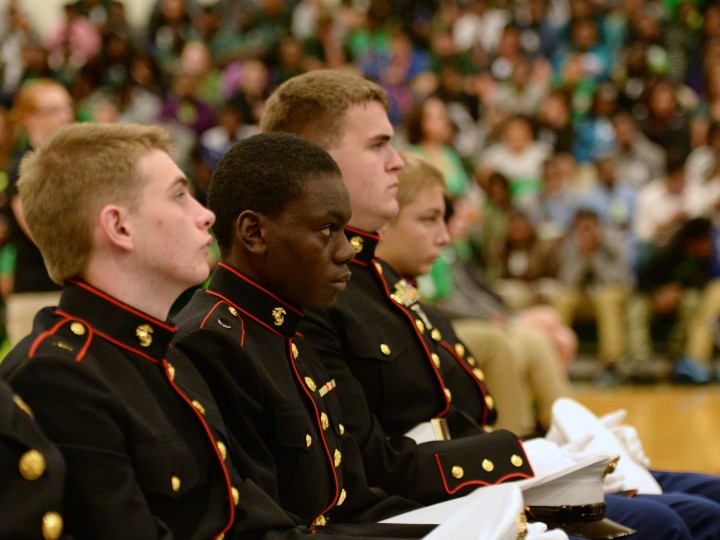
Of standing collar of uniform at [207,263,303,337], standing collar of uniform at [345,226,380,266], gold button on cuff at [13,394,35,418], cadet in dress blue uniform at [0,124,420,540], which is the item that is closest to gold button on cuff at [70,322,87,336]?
cadet in dress blue uniform at [0,124,420,540]

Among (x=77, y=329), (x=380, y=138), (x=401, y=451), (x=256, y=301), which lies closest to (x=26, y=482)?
(x=77, y=329)

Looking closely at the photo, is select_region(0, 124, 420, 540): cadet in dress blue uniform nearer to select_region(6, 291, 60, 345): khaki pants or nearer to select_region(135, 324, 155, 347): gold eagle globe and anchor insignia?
select_region(135, 324, 155, 347): gold eagle globe and anchor insignia

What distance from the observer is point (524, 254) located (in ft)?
23.3

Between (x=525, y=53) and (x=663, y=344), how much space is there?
3809 millimetres

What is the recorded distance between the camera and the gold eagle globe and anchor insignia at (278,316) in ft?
6.00

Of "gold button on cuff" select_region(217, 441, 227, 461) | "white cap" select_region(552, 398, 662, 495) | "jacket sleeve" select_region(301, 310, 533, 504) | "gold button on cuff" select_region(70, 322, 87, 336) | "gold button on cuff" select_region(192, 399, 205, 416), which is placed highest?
"gold button on cuff" select_region(70, 322, 87, 336)

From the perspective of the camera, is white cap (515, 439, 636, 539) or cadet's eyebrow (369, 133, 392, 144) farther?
cadet's eyebrow (369, 133, 392, 144)

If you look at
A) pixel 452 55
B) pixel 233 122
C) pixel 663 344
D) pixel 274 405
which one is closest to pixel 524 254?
pixel 663 344

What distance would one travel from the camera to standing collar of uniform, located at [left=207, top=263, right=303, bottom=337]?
1.82 m

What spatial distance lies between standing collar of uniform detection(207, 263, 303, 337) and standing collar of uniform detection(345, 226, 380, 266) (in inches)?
15.1

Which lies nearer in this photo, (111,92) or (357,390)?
(357,390)

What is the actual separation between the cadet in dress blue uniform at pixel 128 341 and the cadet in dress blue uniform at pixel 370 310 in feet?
1.63

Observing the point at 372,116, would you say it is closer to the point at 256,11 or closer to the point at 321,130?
the point at 321,130

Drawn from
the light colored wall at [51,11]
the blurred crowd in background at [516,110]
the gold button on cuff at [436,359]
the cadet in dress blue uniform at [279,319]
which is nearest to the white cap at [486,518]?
the cadet in dress blue uniform at [279,319]
